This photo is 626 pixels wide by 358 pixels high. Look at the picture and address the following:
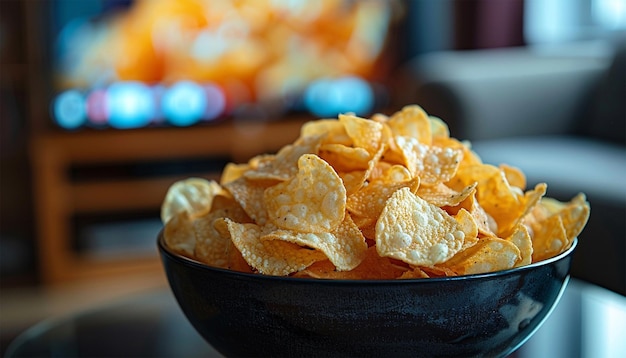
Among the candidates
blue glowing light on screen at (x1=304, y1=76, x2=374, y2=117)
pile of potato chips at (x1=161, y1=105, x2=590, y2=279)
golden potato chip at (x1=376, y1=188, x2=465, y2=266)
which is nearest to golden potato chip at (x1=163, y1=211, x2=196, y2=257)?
pile of potato chips at (x1=161, y1=105, x2=590, y2=279)

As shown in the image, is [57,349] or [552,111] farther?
[552,111]

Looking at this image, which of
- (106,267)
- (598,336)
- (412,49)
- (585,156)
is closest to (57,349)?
(598,336)

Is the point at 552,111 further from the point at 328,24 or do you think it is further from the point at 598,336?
the point at 598,336

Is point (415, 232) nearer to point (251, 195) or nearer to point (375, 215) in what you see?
point (375, 215)

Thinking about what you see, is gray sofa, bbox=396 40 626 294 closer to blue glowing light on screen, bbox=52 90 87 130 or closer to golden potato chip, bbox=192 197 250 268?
blue glowing light on screen, bbox=52 90 87 130

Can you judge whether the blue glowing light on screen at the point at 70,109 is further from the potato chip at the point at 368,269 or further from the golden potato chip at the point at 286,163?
the potato chip at the point at 368,269
